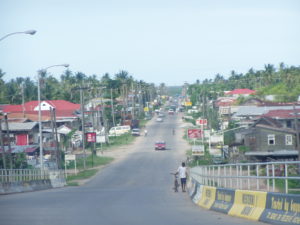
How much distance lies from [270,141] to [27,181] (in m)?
33.3

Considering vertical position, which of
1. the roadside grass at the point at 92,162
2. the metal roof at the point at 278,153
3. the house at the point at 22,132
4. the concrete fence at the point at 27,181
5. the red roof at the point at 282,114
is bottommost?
the roadside grass at the point at 92,162

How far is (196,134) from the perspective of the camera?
61594mm

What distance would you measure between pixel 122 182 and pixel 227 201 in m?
37.0

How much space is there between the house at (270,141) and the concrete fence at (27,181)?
22.7 metres

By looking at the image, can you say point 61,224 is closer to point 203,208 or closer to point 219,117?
point 203,208

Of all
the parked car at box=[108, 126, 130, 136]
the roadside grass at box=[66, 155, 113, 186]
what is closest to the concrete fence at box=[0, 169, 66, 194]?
the roadside grass at box=[66, 155, 113, 186]

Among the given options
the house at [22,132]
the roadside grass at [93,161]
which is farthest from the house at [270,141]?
the house at [22,132]

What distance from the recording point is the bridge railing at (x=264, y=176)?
1287 centimetres

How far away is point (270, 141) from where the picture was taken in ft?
204

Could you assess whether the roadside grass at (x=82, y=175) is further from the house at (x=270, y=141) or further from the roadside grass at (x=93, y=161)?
the house at (x=270, y=141)

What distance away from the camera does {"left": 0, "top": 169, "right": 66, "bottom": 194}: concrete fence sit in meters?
32.6

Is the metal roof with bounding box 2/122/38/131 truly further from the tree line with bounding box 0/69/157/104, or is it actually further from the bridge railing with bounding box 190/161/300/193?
the bridge railing with bounding box 190/161/300/193

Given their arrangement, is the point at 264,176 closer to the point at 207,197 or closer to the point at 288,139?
the point at 207,197

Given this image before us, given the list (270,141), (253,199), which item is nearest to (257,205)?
(253,199)
